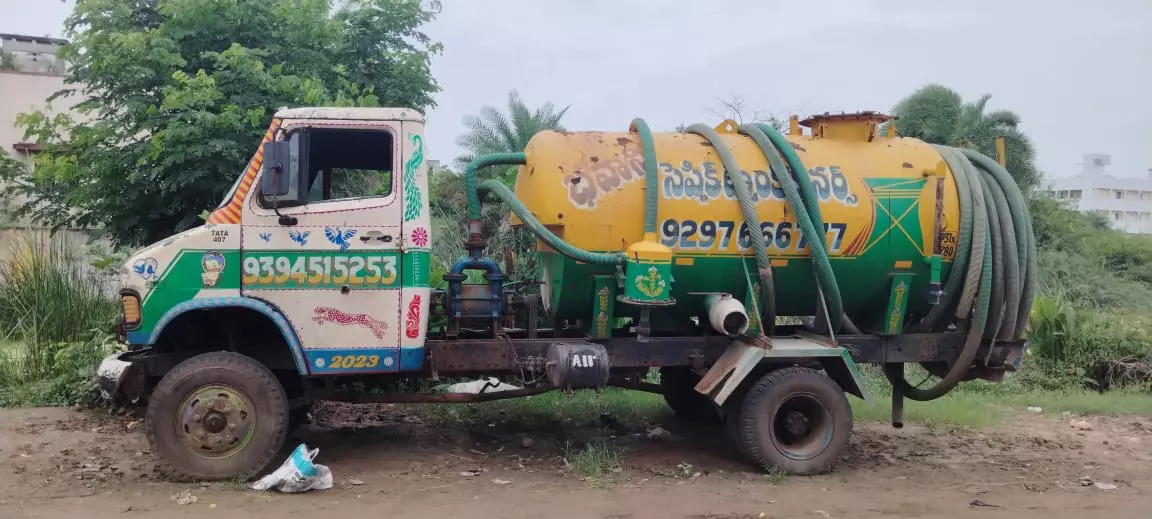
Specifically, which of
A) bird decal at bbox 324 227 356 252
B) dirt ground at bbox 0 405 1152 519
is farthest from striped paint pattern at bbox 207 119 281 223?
dirt ground at bbox 0 405 1152 519

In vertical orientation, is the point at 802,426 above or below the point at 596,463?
above

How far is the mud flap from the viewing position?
6.05 meters

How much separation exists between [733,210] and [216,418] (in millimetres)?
3862

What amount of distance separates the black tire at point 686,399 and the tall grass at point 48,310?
5.67 meters

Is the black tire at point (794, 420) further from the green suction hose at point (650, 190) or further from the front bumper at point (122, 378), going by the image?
the front bumper at point (122, 378)

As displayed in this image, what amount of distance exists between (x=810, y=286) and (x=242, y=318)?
4.21 meters

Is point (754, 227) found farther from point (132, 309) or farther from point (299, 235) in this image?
point (132, 309)

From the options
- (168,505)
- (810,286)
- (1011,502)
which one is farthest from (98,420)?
(1011,502)

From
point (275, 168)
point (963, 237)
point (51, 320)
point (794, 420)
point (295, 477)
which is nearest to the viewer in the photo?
point (275, 168)

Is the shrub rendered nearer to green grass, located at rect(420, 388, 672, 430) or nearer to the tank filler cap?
green grass, located at rect(420, 388, 672, 430)

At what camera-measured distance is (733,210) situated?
6211 mm

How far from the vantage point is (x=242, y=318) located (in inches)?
235

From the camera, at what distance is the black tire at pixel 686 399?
7.57 meters

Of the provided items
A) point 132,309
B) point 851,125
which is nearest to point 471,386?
point 132,309
